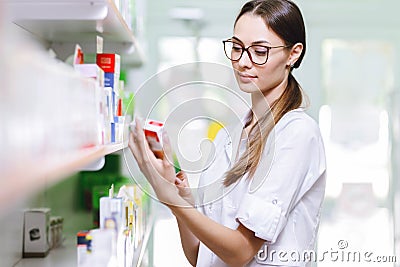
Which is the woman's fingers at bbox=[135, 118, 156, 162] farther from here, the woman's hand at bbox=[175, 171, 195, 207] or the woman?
the woman's hand at bbox=[175, 171, 195, 207]

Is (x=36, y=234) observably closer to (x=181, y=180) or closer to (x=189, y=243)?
(x=189, y=243)

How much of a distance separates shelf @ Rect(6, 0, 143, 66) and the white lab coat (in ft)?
1.74

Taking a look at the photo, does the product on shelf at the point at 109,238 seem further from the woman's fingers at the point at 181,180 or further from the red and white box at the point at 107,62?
the red and white box at the point at 107,62

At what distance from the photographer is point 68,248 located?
2322 mm

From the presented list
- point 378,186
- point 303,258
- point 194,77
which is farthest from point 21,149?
point 378,186

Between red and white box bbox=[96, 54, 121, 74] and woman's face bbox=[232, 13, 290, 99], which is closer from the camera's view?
woman's face bbox=[232, 13, 290, 99]

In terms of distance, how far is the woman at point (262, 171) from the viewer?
5.05 feet

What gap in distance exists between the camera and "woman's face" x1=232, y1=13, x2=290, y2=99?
67.7 inches

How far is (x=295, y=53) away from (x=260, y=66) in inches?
4.5

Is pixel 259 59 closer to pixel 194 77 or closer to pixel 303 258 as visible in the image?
pixel 303 258

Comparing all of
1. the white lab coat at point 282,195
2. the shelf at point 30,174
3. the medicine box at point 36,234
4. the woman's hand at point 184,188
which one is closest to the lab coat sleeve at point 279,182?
the white lab coat at point 282,195

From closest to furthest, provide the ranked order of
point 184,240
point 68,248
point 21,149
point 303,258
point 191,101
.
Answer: point 21,149, point 303,258, point 184,240, point 191,101, point 68,248

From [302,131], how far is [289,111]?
11 cm

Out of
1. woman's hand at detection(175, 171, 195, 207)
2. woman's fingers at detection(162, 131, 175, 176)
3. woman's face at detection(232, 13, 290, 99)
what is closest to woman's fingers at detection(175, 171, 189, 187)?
woman's hand at detection(175, 171, 195, 207)
